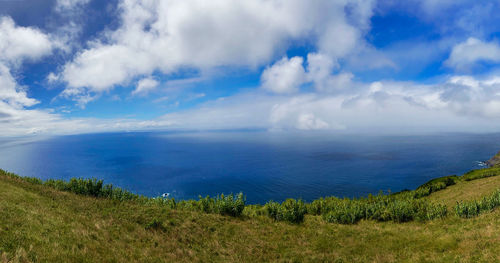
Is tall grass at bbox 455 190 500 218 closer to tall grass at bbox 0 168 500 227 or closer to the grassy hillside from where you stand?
tall grass at bbox 0 168 500 227

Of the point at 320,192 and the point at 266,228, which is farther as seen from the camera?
the point at 320,192

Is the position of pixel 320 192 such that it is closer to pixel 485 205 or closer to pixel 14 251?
pixel 485 205

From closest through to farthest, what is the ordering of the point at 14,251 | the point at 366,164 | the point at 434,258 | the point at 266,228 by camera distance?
the point at 14,251 < the point at 434,258 < the point at 266,228 < the point at 366,164

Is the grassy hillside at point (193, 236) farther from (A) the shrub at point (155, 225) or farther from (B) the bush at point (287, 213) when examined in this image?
(B) the bush at point (287, 213)

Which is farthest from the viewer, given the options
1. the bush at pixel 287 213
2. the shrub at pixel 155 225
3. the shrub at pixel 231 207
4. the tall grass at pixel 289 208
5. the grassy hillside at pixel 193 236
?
the bush at pixel 287 213

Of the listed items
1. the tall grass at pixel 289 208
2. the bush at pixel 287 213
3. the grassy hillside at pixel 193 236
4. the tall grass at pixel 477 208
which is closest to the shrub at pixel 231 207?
the tall grass at pixel 289 208

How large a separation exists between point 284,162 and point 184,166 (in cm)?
8660

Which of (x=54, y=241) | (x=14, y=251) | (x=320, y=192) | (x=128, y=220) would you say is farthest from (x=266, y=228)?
(x=320, y=192)

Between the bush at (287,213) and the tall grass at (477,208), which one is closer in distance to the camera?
the tall grass at (477,208)

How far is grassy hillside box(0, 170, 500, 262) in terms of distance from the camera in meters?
12.0

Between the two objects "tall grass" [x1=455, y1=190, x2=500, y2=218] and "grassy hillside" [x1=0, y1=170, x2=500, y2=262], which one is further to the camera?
"tall grass" [x1=455, y1=190, x2=500, y2=218]

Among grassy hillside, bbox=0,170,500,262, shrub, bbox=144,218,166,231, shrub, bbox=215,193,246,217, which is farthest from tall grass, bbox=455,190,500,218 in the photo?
shrub, bbox=144,218,166,231

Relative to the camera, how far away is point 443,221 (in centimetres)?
2186

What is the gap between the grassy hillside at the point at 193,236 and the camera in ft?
39.5
